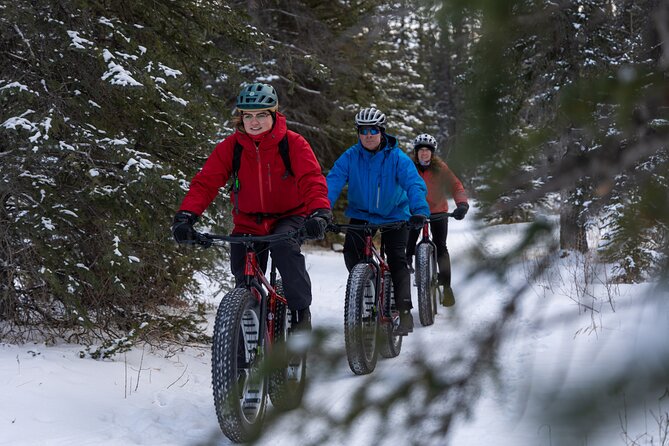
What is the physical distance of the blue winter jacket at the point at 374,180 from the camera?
21.1 ft

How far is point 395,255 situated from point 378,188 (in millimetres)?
678

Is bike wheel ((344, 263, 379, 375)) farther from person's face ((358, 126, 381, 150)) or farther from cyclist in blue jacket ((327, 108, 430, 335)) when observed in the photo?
person's face ((358, 126, 381, 150))

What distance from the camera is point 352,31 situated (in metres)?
1.70

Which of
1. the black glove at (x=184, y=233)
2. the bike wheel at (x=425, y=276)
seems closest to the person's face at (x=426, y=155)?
the black glove at (x=184, y=233)

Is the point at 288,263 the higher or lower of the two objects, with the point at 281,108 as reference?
lower

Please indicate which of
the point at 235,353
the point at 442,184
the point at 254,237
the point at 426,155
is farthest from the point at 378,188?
the point at 442,184

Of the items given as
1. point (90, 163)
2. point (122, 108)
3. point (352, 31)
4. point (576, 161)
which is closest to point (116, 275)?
point (90, 163)

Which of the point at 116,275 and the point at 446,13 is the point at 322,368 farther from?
the point at 116,275

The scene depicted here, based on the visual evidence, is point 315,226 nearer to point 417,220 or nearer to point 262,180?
point 262,180

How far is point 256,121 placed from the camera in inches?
185

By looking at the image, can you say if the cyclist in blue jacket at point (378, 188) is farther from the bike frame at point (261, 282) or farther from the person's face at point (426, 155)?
the bike frame at point (261, 282)

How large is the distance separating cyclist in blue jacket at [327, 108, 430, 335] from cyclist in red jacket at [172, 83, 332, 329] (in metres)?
1.42

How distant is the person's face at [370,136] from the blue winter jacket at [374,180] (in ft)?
0.26

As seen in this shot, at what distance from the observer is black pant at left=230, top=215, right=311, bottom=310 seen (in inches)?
186
